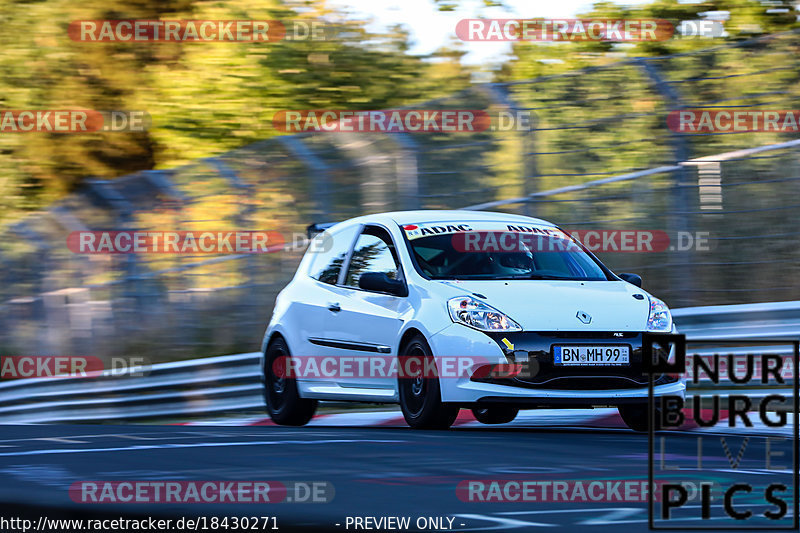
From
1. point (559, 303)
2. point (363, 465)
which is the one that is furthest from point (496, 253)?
point (363, 465)

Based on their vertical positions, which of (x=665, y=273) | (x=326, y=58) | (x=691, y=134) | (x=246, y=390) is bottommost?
(x=246, y=390)

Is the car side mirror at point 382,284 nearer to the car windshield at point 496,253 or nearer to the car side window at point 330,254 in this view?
the car windshield at point 496,253

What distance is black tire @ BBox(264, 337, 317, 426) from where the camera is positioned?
11352 millimetres

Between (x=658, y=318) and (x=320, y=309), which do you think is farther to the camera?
→ (x=320, y=309)

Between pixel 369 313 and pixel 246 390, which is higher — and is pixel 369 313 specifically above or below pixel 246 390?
above

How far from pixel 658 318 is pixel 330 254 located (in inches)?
111

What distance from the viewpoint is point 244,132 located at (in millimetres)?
22984

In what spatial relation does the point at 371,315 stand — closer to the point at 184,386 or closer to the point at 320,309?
the point at 320,309

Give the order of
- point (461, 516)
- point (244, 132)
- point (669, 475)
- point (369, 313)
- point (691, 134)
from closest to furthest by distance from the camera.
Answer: point (461, 516) → point (669, 475) → point (369, 313) → point (691, 134) → point (244, 132)

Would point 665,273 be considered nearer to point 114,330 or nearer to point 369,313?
point 369,313

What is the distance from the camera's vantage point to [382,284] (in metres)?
10.0

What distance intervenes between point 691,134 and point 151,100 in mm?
13030

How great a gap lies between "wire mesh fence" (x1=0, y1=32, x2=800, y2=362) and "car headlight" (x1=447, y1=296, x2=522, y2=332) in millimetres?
3853

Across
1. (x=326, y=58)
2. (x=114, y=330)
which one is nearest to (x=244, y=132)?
(x=326, y=58)
